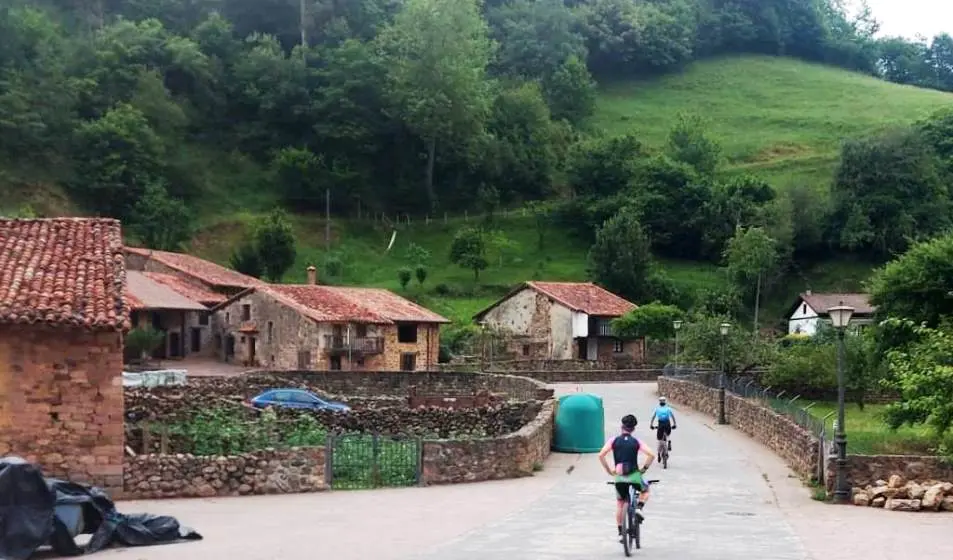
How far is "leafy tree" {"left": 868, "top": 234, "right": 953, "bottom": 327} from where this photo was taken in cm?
2969

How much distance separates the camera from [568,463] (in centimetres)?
2534

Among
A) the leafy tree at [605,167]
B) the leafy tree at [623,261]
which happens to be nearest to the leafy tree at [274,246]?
the leafy tree at [623,261]

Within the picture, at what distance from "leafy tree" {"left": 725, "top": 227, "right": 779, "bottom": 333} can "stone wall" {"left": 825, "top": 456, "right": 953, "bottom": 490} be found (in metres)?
58.1

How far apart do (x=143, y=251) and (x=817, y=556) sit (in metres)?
58.3

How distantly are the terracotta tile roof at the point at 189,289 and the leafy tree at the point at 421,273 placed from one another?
16.9m

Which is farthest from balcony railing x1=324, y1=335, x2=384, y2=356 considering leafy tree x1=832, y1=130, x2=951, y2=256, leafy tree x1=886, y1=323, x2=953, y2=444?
leafy tree x1=832, y1=130, x2=951, y2=256

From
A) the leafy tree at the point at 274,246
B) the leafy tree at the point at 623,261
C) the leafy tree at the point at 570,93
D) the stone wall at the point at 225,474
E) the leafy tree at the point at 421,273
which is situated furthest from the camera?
the leafy tree at the point at 570,93

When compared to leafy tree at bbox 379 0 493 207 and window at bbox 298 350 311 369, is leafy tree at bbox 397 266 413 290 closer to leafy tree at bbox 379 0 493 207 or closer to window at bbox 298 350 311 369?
window at bbox 298 350 311 369

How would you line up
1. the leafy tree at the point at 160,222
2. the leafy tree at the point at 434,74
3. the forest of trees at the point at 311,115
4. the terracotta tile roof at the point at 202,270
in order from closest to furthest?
1. the terracotta tile roof at the point at 202,270
2. the leafy tree at the point at 160,222
3. the forest of trees at the point at 311,115
4. the leafy tree at the point at 434,74

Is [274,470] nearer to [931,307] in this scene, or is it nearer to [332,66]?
[931,307]

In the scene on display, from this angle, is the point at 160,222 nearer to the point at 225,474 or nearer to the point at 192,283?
the point at 192,283

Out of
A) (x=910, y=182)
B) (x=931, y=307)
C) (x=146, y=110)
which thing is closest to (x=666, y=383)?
(x=931, y=307)

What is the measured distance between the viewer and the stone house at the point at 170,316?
54.2m

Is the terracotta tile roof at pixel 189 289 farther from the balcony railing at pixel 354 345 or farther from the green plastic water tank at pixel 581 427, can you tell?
the green plastic water tank at pixel 581 427
